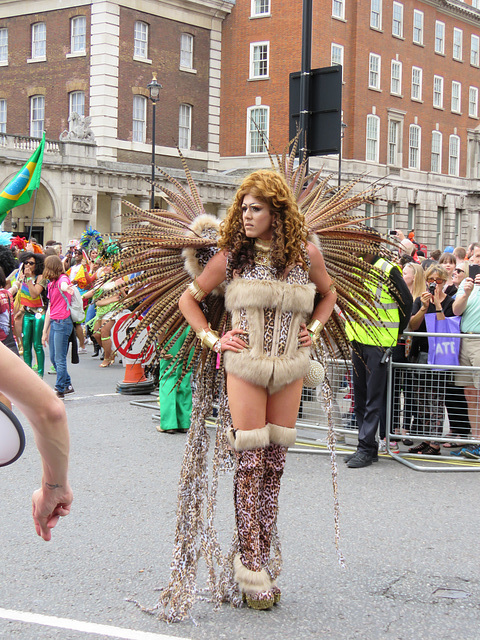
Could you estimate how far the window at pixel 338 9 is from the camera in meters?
41.4

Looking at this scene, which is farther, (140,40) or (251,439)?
(140,40)

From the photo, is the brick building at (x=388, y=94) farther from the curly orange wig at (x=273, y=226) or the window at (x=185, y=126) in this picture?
the curly orange wig at (x=273, y=226)

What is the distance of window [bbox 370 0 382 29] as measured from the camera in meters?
43.8

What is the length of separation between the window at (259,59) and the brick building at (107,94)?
187 cm

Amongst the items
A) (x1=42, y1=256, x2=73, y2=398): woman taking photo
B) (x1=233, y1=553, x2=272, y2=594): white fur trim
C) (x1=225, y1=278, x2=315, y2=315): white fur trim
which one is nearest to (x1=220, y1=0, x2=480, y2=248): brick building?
(x1=42, y1=256, x2=73, y2=398): woman taking photo

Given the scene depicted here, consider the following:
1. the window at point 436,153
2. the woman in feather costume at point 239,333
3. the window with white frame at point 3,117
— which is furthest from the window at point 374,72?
the woman in feather costume at point 239,333

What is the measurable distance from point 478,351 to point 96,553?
4.42 metres

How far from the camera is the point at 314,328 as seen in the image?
4391mm

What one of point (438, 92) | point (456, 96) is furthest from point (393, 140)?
point (456, 96)

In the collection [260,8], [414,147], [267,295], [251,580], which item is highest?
[260,8]

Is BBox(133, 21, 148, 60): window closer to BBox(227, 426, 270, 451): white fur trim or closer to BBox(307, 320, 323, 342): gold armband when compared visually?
BBox(307, 320, 323, 342): gold armband

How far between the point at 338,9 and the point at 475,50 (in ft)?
49.7

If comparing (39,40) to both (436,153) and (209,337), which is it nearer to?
(436,153)

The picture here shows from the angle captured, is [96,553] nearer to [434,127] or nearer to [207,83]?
[207,83]
